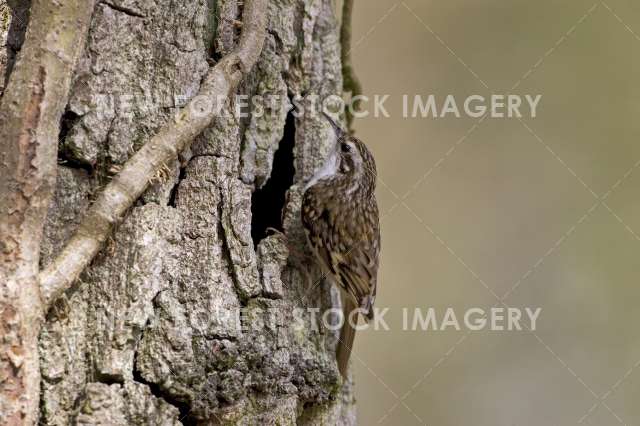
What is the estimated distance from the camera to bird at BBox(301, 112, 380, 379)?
2678 mm

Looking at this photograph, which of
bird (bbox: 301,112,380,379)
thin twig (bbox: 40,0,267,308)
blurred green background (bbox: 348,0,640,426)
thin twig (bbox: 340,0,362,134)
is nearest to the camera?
thin twig (bbox: 40,0,267,308)

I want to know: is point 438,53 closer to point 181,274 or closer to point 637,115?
point 637,115

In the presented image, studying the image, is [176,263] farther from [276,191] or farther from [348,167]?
[348,167]

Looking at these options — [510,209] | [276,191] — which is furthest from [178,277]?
[510,209]

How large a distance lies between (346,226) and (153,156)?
1.08m

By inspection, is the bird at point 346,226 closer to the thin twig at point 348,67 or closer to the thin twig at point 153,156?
the thin twig at point 348,67

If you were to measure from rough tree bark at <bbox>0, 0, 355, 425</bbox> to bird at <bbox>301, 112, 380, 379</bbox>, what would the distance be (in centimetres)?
20

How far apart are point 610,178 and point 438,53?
119 centimetres

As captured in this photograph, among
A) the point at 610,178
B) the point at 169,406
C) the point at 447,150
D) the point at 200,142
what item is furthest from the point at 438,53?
the point at 169,406

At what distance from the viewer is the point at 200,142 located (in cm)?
225

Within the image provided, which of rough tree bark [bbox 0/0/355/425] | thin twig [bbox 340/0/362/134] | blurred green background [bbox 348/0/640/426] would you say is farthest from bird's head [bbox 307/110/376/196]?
blurred green background [bbox 348/0/640/426]

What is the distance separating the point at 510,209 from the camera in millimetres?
4707

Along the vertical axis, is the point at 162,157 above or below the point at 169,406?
above

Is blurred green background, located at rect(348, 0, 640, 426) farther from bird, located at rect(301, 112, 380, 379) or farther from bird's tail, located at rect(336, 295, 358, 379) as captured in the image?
bird's tail, located at rect(336, 295, 358, 379)
